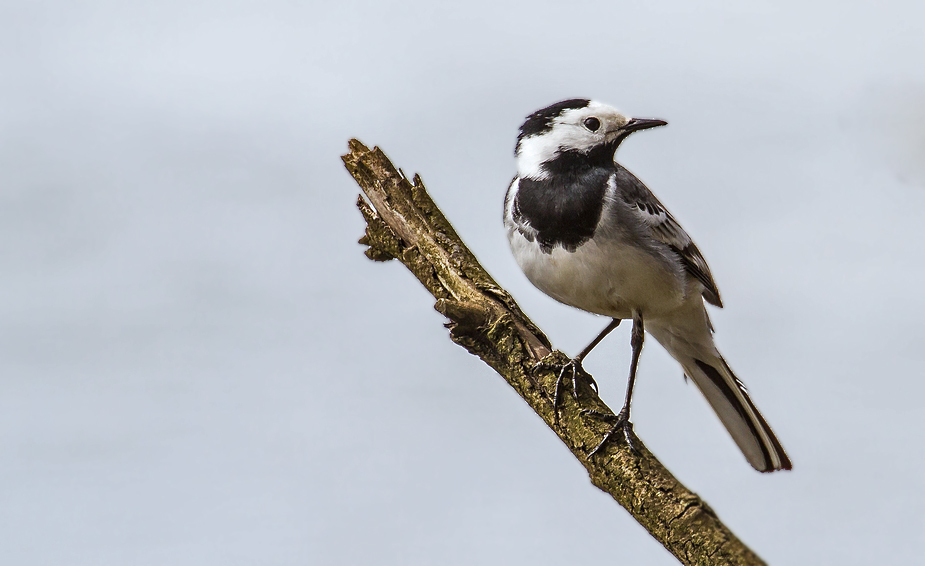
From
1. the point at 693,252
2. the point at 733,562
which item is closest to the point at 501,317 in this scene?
the point at 693,252

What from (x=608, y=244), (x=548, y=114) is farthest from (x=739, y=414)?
(x=548, y=114)

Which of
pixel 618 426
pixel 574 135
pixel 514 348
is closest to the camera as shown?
pixel 618 426

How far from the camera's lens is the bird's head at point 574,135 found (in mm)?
2557

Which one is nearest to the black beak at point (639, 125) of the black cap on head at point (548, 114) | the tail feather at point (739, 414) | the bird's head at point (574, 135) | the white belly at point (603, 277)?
the bird's head at point (574, 135)

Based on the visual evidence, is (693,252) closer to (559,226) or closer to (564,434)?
(559,226)

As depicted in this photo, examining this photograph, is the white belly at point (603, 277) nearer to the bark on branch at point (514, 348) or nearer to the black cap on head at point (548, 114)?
the bark on branch at point (514, 348)

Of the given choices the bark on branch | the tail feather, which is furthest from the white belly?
the tail feather

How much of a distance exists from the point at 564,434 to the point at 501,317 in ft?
1.12

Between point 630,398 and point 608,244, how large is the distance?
41 cm

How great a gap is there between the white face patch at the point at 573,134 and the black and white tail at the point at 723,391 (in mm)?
614

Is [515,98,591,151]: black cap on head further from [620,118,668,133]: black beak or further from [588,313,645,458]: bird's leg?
[588,313,645,458]: bird's leg

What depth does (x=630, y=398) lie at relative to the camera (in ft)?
7.84

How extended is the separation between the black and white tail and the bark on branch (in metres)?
0.56

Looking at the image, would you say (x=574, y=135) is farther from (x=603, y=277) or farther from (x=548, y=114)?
(x=603, y=277)
